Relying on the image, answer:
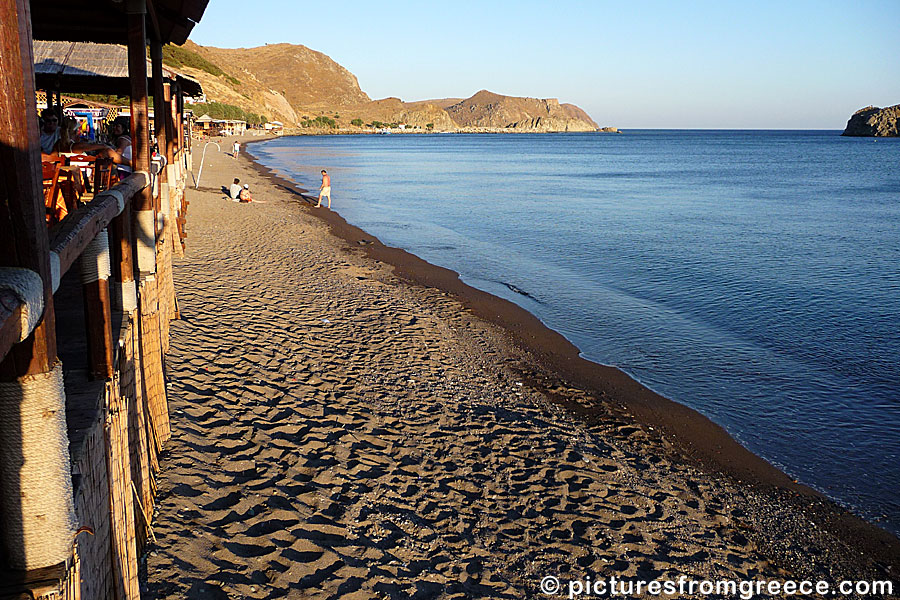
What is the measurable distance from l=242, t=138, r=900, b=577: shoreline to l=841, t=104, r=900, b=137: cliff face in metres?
172

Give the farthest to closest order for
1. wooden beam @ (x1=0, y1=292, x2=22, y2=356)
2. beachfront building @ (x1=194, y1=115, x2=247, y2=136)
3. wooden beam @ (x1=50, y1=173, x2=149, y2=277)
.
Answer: beachfront building @ (x1=194, y1=115, x2=247, y2=136)
wooden beam @ (x1=50, y1=173, x2=149, y2=277)
wooden beam @ (x1=0, y1=292, x2=22, y2=356)

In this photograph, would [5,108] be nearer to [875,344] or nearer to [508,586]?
[508,586]

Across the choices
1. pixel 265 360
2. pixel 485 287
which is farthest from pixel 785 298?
pixel 265 360

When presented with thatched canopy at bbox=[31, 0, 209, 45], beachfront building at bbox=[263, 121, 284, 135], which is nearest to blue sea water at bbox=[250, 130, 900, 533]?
thatched canopy at bbox=[31, 0, 209, 45]

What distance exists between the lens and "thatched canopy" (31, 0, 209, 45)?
19.5 feet

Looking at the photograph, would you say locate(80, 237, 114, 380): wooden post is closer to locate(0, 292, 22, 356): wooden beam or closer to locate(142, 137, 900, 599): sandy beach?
locate(0, 292, 22, 356): wooden beam

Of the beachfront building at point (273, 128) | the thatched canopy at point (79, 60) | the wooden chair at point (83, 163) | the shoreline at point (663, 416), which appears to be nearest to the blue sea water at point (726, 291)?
the shoreline at point (663, 416)

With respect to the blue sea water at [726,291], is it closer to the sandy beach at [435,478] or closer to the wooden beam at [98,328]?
the sandy beach at [435,478]

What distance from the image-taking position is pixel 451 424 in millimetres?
7070

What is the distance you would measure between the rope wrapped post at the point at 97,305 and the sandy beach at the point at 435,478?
5.63 ft

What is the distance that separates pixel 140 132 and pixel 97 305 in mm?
3435

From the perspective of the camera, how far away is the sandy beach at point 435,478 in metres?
4.61

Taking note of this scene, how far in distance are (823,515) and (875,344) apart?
7.31 metres

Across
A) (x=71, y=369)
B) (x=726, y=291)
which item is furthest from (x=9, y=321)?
(x=726, y=291)
